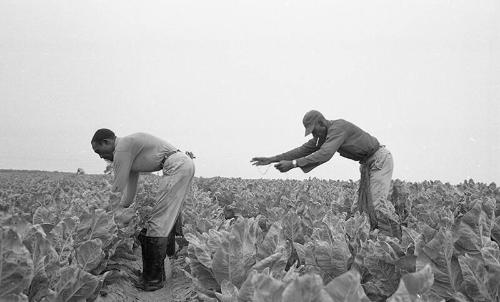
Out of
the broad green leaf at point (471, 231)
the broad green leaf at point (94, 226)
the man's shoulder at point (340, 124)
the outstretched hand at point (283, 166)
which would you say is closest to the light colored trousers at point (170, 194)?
the outstretched hand at point (283, 166)

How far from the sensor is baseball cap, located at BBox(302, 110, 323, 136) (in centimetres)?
527

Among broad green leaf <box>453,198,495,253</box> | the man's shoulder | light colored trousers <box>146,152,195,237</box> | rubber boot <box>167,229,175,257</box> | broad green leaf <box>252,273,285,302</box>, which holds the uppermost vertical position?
the man's shoulder

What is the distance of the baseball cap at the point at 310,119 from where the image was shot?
17.3 ft

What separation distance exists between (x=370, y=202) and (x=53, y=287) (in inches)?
169

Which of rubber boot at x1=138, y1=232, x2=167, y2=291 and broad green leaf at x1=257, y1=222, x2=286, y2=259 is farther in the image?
rubber boot at x1=138, y1=232, x2=167, y2=291

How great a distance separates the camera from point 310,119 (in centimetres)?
529

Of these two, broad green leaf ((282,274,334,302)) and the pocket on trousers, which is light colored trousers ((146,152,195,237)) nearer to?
the pocket on trousers

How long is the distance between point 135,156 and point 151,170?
39cm

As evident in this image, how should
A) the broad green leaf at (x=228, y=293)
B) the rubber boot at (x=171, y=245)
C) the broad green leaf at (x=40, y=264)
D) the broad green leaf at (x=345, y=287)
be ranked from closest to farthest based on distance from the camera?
1. the broad green leaf at (x=345, y=287)
2. the broad green leaf at (x=228, y=293)
3. the broad green leaf at (x=40, y=264)
4. the rubber boot at (x=171, y=245)

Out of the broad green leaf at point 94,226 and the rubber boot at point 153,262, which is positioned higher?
the broad green leaf at point 94,226

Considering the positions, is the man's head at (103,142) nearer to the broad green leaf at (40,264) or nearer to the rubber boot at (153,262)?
the rubber boot at (153,262)

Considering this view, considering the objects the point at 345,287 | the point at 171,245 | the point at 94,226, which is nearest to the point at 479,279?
the point at 345,287

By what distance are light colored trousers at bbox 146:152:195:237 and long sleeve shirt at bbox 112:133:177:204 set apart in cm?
14

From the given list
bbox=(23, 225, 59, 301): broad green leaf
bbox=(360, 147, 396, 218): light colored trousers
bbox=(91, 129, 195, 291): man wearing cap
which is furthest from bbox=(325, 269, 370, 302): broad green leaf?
bbox=(360, 147, 396, 218): light colored trousers
